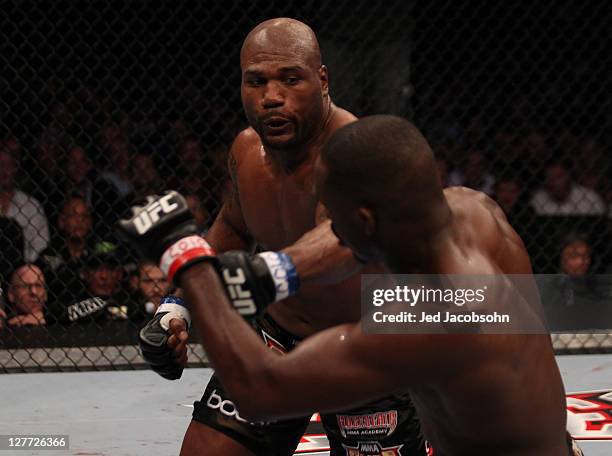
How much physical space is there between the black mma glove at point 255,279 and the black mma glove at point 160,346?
0.54m

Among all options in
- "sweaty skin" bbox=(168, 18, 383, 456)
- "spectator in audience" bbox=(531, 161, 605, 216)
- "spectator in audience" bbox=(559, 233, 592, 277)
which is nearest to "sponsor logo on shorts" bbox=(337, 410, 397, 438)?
"sweaty skin" bbox=(168, 18, 383, 456)

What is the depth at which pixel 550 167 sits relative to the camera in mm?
4934

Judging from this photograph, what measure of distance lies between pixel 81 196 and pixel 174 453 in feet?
5.95

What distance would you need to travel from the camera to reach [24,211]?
4617mm

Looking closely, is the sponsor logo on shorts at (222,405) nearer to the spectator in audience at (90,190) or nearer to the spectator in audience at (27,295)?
the spectator in audience at (27,295)

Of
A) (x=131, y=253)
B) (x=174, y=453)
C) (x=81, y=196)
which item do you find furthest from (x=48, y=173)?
(x=174, y=453)

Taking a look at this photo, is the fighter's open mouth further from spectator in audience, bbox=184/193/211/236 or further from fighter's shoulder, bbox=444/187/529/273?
spectator in audience, bbox=184/193/211/236

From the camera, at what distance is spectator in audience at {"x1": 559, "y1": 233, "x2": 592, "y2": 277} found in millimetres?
4781

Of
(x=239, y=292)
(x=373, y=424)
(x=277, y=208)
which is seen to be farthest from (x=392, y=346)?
(x=277, y=208)

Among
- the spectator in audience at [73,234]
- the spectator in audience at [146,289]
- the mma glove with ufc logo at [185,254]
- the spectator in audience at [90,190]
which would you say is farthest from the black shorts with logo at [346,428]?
the spectator in audience at [90,190]

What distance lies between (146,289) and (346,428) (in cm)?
231

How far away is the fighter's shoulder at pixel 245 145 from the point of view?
2.48 metres

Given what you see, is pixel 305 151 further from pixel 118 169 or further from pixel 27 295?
pixel 118 169

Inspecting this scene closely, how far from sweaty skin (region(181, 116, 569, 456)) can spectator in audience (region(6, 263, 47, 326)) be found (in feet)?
9.84
